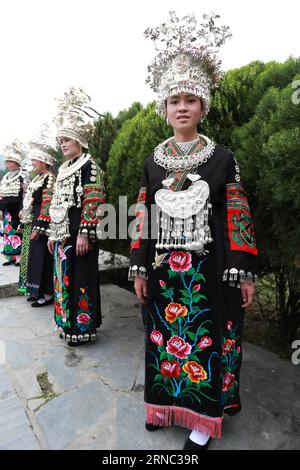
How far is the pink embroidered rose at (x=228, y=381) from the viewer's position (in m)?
1.83

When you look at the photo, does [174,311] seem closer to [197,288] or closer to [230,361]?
[197,288]

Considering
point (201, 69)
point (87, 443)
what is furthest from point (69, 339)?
point (201, 69)

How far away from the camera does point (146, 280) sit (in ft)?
6.25

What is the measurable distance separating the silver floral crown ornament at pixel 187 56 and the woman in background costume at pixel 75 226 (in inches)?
47.4

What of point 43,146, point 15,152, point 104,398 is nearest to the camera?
point 104,398

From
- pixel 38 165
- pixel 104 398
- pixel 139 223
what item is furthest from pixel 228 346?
pixel 38 165

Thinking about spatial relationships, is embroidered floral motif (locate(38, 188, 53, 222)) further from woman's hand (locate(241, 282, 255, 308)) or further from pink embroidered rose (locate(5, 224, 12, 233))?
pink embroidered rose (locate(5, 224, 12, 233))

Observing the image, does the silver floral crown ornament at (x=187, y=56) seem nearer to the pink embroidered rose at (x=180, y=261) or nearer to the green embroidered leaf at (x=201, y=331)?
the pink embroidered rose at (x=180, y=261)

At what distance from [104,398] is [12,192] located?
4573 mm

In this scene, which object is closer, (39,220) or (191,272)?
(191,272)

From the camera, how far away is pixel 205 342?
1763 mm

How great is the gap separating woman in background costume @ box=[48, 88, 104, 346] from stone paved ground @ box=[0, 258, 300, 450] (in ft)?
1.06

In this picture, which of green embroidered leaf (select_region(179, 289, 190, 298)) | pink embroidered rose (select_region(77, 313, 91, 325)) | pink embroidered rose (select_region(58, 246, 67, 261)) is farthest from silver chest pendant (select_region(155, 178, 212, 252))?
pink embroidered rose (select_region(77, 313, 91, 325))

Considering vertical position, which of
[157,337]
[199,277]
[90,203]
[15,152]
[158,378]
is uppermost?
[15,152]
